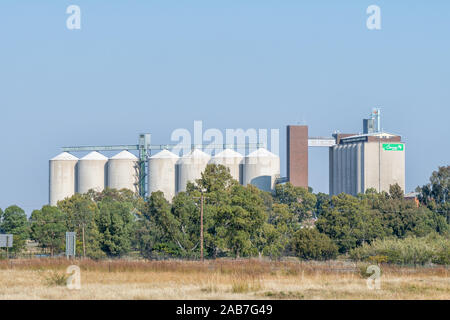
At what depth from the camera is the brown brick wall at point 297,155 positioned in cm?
12119

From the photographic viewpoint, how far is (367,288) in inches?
1014

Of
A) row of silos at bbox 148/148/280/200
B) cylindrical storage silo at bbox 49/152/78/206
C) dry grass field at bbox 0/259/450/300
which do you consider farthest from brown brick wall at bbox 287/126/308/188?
dry grass field at bbox 0/259/450/300

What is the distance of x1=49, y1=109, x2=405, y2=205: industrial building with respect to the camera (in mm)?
117938

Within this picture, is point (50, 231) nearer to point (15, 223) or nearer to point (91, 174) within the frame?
point (15, 223)

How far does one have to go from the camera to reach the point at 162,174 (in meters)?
123

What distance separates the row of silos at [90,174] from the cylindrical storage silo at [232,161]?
43.2ft

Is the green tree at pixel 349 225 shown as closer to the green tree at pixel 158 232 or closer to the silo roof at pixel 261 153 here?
the green tree at pixel 158 232

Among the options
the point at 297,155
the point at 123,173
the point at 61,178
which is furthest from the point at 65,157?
the point at 297,155

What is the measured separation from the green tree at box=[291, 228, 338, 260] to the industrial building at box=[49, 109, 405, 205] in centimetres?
5350

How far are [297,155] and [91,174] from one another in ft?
108

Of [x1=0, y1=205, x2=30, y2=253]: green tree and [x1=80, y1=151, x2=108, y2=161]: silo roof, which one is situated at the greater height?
[x1=80, y1=151, x2=108, y2=161]: silo roof

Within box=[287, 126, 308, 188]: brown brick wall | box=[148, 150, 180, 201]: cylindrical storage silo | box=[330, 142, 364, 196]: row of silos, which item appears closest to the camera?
box=[330, 142, 364, 196]: row of silos

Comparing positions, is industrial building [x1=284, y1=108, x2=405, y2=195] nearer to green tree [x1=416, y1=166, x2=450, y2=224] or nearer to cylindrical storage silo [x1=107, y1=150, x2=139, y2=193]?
green tree [x1=416, y1=166, x2=450, y2=224]

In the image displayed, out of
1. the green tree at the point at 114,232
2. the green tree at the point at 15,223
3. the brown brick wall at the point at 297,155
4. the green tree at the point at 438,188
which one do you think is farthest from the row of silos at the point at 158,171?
the green tree at the point at 114,232
